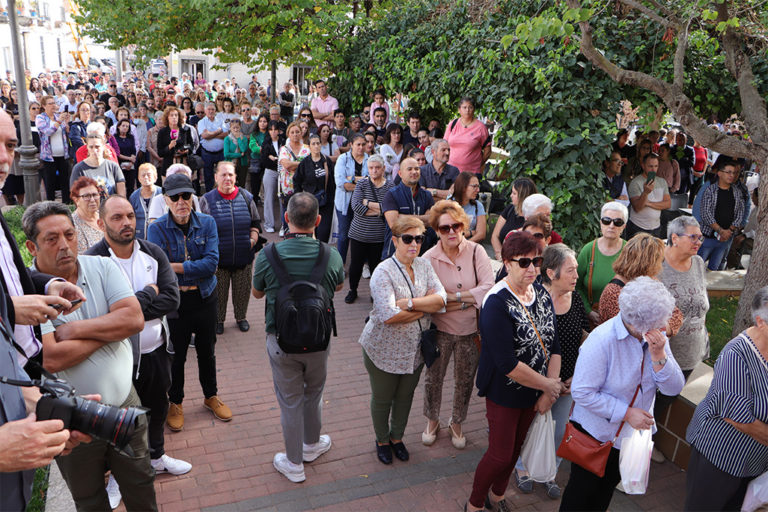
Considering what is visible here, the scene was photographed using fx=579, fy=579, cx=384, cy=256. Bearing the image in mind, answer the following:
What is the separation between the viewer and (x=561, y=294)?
13.8ft

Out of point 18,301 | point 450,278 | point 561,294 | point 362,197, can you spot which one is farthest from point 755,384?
point 362,197

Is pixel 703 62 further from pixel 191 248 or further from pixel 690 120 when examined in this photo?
pixel 191 248

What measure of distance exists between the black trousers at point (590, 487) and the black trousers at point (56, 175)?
11064 mm

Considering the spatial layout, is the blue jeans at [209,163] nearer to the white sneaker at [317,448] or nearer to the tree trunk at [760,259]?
the white sneaker at [317,448]

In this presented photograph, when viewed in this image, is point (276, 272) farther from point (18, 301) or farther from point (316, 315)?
point (18, 301)

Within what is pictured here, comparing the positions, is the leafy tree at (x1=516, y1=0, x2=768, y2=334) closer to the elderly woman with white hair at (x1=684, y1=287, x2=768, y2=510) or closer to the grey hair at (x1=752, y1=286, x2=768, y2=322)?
the grey hair at (x1=752, y1=286, x2=768, y2=322)

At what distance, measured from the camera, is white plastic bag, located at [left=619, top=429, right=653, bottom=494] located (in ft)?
10.8

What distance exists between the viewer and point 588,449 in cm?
335

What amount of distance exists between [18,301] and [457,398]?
340 cm

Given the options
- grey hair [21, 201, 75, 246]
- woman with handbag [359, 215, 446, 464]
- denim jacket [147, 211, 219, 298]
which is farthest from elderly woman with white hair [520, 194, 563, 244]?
grey hair [21, 201, 75, 246]

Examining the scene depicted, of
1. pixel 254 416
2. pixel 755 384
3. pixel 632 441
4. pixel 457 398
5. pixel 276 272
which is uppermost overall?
pixel 276 272

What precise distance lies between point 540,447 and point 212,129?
10135mm

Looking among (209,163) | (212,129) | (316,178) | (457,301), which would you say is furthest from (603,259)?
(212,129)

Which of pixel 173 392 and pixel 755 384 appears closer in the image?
pixel 755 384
